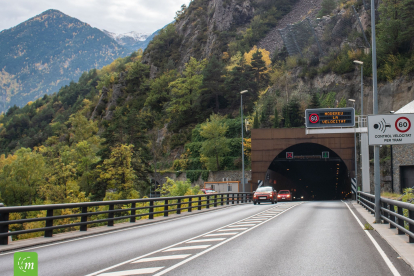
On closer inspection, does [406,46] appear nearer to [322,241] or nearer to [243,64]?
[243,64]

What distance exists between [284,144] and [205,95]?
42.4m

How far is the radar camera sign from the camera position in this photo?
53.2ft

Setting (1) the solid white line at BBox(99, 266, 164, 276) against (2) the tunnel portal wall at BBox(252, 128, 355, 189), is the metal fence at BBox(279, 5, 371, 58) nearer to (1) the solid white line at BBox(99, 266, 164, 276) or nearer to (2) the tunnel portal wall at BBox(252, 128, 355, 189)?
(2) the tunnel portal wall at BBox(252, 128, 355, 189)

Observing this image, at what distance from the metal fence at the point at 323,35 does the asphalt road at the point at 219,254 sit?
7688cm

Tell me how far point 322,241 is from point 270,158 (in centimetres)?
4676

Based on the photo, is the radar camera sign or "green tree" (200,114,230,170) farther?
"green tree" (200,114,230,170)

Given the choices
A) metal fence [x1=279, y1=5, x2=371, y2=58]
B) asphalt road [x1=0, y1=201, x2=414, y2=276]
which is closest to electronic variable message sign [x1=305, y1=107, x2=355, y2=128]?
asphalt road [x1=0, y1=201, x2=414, y2=276]

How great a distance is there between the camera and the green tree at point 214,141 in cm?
7394

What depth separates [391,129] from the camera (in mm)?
16531

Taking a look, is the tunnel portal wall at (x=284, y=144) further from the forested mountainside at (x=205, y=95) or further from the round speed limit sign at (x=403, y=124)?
the round speed limit sign at (x=403, y=124)

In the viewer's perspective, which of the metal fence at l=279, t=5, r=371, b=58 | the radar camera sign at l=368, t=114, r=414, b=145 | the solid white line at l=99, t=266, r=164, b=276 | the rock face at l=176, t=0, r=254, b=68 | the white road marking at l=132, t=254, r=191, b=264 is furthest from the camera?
the rock face at l=176, t=0, r=254, b=68

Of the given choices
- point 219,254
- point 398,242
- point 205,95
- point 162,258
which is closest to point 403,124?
point 398,242

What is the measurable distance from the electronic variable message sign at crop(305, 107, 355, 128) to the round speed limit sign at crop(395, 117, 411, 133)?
3033 cm

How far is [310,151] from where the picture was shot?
70.5m
